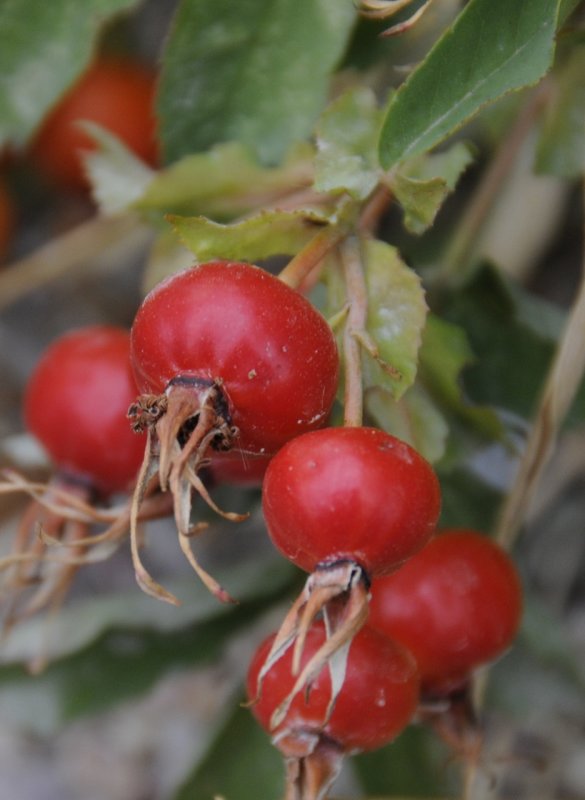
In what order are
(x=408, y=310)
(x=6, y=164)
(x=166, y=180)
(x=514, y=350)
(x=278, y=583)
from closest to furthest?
(x=408, y=310)
(x=166, y=180)
(x=514, y=350)
(x=278, y=583)
(x=6, y=164)

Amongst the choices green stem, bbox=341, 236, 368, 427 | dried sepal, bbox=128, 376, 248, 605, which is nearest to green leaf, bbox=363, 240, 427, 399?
green stem, bbox=341, 236, 368, 427

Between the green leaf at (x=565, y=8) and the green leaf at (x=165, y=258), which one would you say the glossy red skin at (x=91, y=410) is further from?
the green leaf at (x=565, y=8)

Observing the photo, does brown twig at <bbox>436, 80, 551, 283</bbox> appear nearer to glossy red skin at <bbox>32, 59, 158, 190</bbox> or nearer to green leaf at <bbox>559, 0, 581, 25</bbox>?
green leaf at <bbox>559, 0, 581, 25</bbox>

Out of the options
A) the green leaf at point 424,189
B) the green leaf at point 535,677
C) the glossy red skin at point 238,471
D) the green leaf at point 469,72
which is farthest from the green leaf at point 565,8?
the green leaf at point 535,677

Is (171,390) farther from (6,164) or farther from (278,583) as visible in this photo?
(6,164)

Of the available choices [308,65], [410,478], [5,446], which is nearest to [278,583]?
[5,446]

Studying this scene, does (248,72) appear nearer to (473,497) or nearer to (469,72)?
(469,72)

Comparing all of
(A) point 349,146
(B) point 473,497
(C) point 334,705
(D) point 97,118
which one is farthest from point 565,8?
(D) point 97,118
